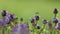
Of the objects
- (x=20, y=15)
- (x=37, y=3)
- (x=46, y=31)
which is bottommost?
(x=46, y=31)

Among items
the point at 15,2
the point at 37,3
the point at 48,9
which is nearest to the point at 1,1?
the point at 15,2

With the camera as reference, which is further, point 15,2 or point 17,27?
point 15,2

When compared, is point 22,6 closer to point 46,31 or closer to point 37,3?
point 37,3

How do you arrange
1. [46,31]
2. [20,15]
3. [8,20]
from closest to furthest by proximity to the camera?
[8,20] → [46,31] → [20,15]

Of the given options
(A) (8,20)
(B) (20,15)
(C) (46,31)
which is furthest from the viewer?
(B) (20,15)

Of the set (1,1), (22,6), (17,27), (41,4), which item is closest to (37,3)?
(41,4)

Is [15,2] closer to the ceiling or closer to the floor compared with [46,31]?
closer to the ceiling
